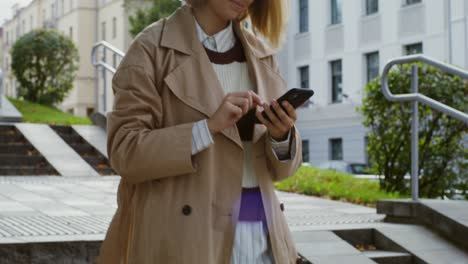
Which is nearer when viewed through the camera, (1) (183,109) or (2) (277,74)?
(1) (183,109)

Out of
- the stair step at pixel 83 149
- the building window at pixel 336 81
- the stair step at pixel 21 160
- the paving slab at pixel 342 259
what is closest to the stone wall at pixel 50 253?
the paving slab at pixel 342 259

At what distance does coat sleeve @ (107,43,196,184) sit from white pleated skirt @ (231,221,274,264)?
244mm

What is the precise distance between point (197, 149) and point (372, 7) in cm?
2825

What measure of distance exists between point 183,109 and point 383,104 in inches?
324

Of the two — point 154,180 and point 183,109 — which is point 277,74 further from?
point 154,180

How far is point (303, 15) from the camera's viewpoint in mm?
34125

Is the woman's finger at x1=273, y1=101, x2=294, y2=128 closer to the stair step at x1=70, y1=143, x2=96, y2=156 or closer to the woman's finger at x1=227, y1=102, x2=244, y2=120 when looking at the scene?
the woman's finger at x1=227, y1=102, x2=244, y2=120

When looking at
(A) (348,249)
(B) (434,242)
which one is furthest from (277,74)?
(B) (434,242)

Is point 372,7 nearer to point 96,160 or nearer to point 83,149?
point 83,149

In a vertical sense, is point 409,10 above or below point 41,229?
above

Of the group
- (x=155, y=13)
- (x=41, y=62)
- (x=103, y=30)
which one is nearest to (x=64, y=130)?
(x=41, y=62)

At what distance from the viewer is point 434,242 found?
19.1 feet

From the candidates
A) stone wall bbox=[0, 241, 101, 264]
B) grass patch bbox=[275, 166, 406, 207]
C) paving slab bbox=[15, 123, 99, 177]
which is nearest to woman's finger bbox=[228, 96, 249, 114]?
stone wall bbox=[0, 241, 101, 264]

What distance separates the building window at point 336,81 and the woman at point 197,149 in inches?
1154
